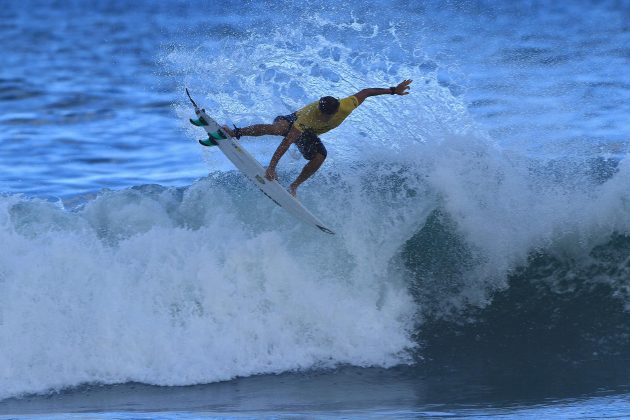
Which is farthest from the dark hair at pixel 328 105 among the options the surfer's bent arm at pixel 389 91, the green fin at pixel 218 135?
the green fin at pixel 218 135

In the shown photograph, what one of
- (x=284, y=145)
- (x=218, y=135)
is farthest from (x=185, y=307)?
(x=284, y=145)

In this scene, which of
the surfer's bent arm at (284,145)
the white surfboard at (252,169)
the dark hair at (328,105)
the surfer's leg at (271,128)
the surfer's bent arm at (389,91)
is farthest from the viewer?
the white surfboard at (252,169)

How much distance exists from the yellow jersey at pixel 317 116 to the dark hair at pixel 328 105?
0.24 feet

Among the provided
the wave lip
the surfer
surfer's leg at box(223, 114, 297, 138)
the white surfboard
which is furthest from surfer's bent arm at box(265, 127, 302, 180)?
the wave lip

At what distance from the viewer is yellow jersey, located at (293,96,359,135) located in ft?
Answer: 31.1

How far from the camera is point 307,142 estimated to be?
9781 mm

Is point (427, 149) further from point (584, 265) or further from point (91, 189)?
point (91, 189)

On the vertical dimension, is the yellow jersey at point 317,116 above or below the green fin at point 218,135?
above

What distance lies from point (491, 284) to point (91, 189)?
22.7 feet

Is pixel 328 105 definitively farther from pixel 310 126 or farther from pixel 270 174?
pixel 270 174

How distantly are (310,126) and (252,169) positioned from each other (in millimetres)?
793

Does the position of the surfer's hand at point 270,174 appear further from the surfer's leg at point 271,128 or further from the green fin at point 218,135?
the green fin at point 218,135

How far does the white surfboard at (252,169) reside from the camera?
9805 millimetres

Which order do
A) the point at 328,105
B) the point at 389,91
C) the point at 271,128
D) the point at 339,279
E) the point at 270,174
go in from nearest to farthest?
the point at 389,91 → the point at 328,105 → the point at 271,128 → the point at 270,174 → the point at 339,279
